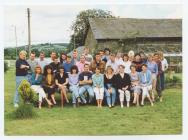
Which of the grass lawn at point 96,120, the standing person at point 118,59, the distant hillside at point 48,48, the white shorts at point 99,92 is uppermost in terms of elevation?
the distant hillside at point 48,48

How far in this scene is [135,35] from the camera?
33.0 ft

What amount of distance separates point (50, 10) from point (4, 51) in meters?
0.98

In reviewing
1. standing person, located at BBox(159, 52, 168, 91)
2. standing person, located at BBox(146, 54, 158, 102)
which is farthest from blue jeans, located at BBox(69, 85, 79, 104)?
standing person, located at BBox(159, 52, 168, 91)

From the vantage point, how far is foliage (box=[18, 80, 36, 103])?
991cm

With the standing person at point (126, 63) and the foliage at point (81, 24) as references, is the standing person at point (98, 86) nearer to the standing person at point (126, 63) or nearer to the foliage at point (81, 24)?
the standing person at point (126, 63)

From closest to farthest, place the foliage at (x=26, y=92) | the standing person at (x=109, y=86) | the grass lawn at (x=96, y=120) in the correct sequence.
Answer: the grass lawn at (x=96, y=120), the foliage at (x=26, y=92), the standing person at (x=109, y=86)

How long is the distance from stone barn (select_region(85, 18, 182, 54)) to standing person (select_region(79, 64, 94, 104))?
0.37 metres

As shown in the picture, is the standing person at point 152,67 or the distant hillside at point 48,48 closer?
the distant hillside at point 48,48

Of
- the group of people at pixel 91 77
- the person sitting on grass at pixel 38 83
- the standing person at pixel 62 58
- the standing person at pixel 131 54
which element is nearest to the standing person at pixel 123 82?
the group of people at pixel 91 77

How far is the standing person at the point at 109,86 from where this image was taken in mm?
10016

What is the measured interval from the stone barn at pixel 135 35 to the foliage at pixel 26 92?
117 centimetres

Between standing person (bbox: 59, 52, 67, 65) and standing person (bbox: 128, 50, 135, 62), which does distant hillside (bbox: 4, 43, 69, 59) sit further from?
standing person (bbox: 128, 50, 135, 62)

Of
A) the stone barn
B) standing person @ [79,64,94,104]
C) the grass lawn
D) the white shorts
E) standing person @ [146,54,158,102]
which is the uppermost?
the stone barn

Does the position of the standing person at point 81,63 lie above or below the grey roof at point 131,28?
below
